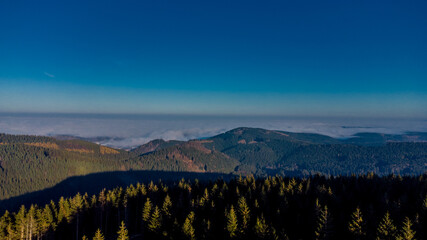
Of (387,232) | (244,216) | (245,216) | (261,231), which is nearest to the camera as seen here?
(387,232)

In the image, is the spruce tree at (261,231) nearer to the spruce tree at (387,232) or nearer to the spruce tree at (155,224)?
the spruce tree at (387,232)

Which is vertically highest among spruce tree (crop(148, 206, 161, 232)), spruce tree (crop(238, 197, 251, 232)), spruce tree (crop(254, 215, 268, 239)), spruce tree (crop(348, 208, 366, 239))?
spruce tree (crop(348, 208, 366, 239))

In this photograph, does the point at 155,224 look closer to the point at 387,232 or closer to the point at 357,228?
the point at 357,228

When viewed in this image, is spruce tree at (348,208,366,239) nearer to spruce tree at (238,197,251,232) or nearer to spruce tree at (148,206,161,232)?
spruce tree at (238,197,251,232)

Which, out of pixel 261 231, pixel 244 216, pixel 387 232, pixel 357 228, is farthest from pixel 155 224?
pixel 387 232

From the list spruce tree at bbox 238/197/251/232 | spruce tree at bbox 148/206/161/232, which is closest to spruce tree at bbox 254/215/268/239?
spruce tree at bbox 238/197/251/232

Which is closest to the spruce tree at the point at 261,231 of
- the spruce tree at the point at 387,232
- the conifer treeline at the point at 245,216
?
the conifer treeline at the point at 245,216

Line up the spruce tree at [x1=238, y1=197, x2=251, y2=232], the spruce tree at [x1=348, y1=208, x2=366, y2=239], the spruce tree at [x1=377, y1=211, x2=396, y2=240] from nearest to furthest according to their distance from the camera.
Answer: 1. the spruce tree at [x1=377, y1=211, x2=396, y2=240]
2. the spruce tree at [x1=348, y1=208, x2=366, y2=239]
3. the spruce tree at [x1=238, y1=197, x2=251, y2=232]

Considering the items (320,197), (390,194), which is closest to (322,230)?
(320,197)

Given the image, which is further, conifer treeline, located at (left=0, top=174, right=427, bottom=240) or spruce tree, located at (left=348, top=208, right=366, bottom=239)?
conifer treeline, located at (left=0, top=174, right=427, bottom=240)
